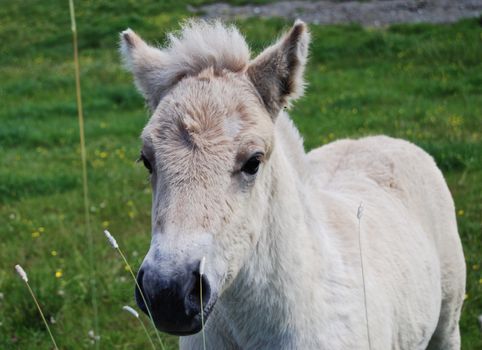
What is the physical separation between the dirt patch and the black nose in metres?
15.6

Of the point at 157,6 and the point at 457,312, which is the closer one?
the point at 457,312

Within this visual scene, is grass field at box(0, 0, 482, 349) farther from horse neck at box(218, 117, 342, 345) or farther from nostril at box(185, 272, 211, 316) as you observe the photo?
nostril at box(185, 272, 211, 316)

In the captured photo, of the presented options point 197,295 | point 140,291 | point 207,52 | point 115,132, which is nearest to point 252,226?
point 197,295

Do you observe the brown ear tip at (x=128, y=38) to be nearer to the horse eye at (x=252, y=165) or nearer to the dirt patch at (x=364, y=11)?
the horse eye at (x=252, y=165)

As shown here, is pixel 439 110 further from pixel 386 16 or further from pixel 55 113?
pixel 386 16

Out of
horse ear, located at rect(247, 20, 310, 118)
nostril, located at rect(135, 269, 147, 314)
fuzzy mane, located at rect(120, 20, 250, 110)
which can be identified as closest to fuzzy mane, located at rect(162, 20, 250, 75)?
fuzzy mane, located at rect(120, 20, 250, 110)

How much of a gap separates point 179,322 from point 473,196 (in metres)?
5.54

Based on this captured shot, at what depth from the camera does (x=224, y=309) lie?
328cm

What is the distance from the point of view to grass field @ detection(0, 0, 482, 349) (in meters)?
5.87

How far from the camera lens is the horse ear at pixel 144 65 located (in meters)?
3.42

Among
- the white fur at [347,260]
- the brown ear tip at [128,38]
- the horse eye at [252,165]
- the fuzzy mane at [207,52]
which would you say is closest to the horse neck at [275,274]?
the white fur at [347,260]

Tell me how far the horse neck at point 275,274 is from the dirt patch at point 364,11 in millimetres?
14754

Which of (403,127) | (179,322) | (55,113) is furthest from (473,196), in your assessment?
(55,113)

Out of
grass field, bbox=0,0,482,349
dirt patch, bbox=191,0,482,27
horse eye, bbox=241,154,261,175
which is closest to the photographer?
horse eye, bbox=241,154,261,175
